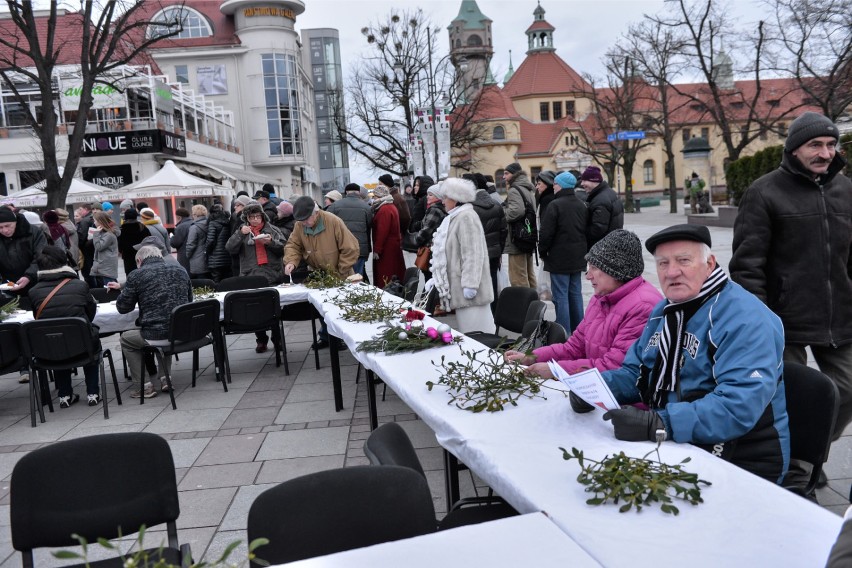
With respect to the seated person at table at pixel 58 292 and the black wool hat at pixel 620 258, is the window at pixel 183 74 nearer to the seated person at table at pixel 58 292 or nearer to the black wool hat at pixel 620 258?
the seated person at table at pixel 58 292

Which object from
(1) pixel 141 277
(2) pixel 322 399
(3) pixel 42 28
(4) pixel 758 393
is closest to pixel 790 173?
(4) pixel 758 393

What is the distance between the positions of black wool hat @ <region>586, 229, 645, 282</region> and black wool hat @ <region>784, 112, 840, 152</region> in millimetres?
930

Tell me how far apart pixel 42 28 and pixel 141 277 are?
35731mm

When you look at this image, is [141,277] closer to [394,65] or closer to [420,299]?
[420,299]

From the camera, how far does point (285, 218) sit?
971 cm

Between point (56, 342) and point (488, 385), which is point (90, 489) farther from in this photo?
point (56, 342)

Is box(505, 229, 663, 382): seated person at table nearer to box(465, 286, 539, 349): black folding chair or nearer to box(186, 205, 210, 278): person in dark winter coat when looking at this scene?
box(465, 286, 539, 349): black folding chair

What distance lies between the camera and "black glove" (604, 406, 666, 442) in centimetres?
256

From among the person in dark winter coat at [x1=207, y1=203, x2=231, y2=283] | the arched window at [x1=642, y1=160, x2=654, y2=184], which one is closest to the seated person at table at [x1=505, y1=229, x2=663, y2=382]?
the person in dark winter coat at [x1=207, y1=203, x2=231, y2=283]

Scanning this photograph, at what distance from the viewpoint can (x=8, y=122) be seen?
1192 inches

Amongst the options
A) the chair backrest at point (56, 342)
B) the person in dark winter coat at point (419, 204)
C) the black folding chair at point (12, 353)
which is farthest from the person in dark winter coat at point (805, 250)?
the person in dark winter coat at point (419, 204)

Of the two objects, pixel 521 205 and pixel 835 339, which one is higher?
pixel 521 205

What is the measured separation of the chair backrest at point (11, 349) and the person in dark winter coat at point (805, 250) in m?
5.88

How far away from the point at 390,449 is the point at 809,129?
2627mm
